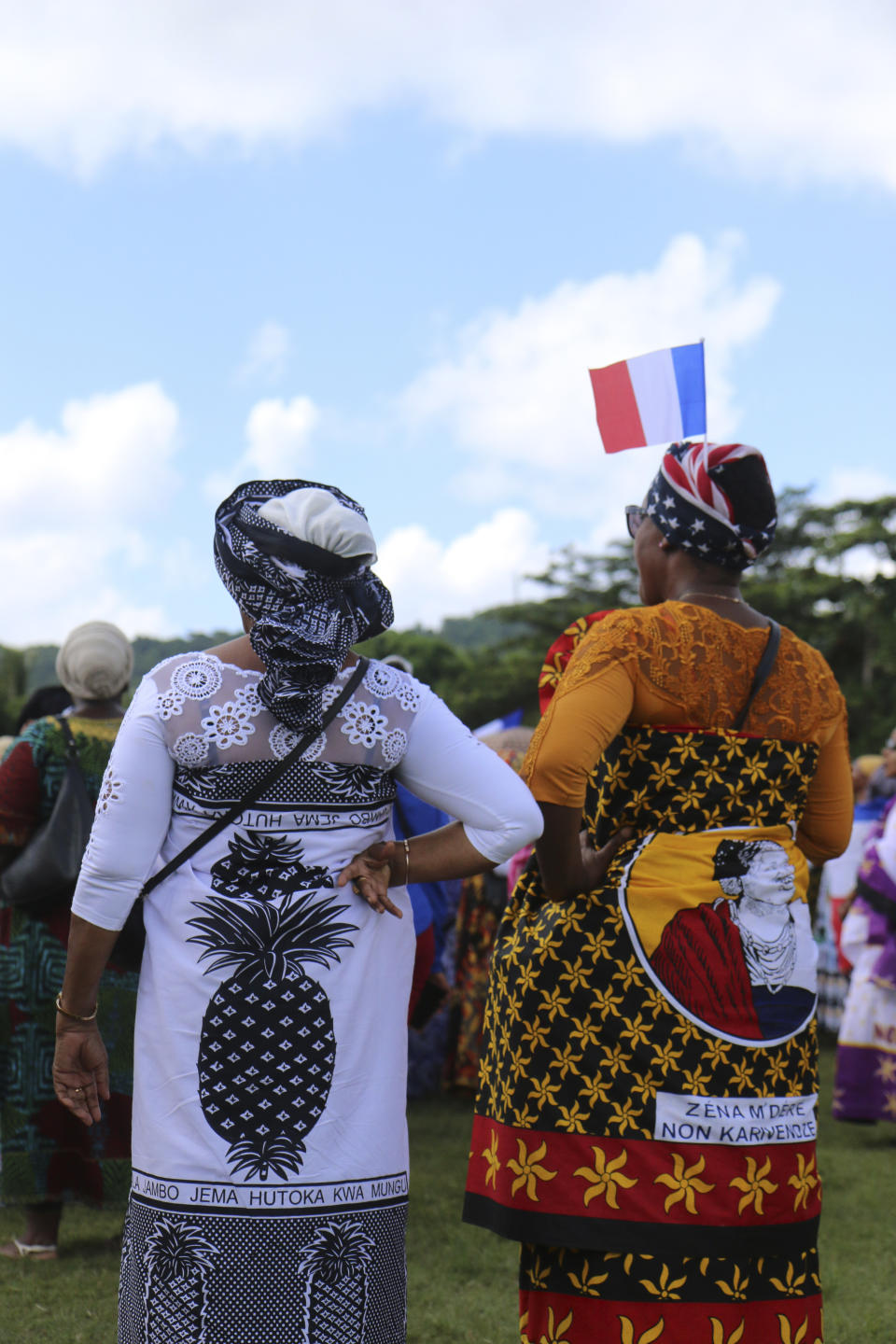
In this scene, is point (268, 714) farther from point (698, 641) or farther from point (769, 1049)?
point (769, 1049)

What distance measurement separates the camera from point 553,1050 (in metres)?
2.68

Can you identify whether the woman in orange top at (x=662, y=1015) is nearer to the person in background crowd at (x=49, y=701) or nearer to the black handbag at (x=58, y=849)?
the black handbag at (x=58, y=849)

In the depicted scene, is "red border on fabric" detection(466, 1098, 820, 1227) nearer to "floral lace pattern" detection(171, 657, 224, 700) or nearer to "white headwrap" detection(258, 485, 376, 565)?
"floral lace pattern" detection(171, 657, 224, 700)

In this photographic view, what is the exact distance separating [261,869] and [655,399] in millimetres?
1695

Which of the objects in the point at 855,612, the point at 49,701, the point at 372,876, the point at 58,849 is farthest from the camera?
the point at 855,612

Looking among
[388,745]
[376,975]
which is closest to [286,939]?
[376,975]

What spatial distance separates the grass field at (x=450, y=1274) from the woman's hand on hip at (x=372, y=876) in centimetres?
114

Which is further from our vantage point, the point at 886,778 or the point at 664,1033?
the point at 886,778

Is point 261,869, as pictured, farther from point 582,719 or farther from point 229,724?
point 582,719

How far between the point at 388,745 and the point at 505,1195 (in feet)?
3.20

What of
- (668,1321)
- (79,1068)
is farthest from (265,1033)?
(668,1321)

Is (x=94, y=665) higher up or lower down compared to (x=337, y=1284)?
higher up

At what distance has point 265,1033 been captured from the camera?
2250mm

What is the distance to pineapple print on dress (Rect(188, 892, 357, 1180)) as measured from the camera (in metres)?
2.24
